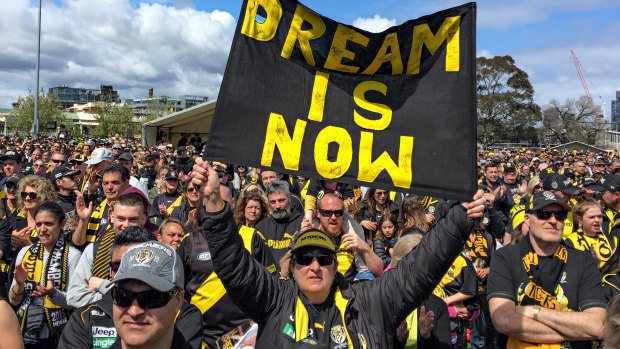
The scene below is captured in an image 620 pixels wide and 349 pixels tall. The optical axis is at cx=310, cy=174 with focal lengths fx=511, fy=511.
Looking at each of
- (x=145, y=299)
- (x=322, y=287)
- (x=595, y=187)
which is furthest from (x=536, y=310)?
(x=595, y=187)

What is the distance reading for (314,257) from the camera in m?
2.93

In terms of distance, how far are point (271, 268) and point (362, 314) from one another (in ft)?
6.02

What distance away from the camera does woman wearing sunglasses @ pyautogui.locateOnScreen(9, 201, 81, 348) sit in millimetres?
4016

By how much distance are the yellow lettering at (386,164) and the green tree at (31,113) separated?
5774 cm

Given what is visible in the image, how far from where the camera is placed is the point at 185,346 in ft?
8.47

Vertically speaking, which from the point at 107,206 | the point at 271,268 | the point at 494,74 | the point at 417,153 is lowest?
the point at 271,268

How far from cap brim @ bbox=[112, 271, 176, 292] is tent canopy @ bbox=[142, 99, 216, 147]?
54.2ft

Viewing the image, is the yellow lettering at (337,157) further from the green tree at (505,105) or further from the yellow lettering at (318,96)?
the green tree at (505,105)

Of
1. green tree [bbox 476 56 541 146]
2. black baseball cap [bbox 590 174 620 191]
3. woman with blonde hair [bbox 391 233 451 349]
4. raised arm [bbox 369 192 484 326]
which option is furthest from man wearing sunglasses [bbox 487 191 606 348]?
green tree [bbox 476 56 541 146]

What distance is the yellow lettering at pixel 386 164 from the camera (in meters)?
3.18

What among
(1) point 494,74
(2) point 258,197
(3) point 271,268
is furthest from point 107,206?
(1) point 494,74

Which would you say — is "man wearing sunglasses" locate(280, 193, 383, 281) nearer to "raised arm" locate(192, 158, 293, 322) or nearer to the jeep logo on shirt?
"raised arm" locate(192, 158, 293, 322)

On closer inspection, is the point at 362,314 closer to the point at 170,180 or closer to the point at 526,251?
the point at 526,251

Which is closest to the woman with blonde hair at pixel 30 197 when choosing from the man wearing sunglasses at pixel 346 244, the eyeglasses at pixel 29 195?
the eyeglasses at pixel 29 195
